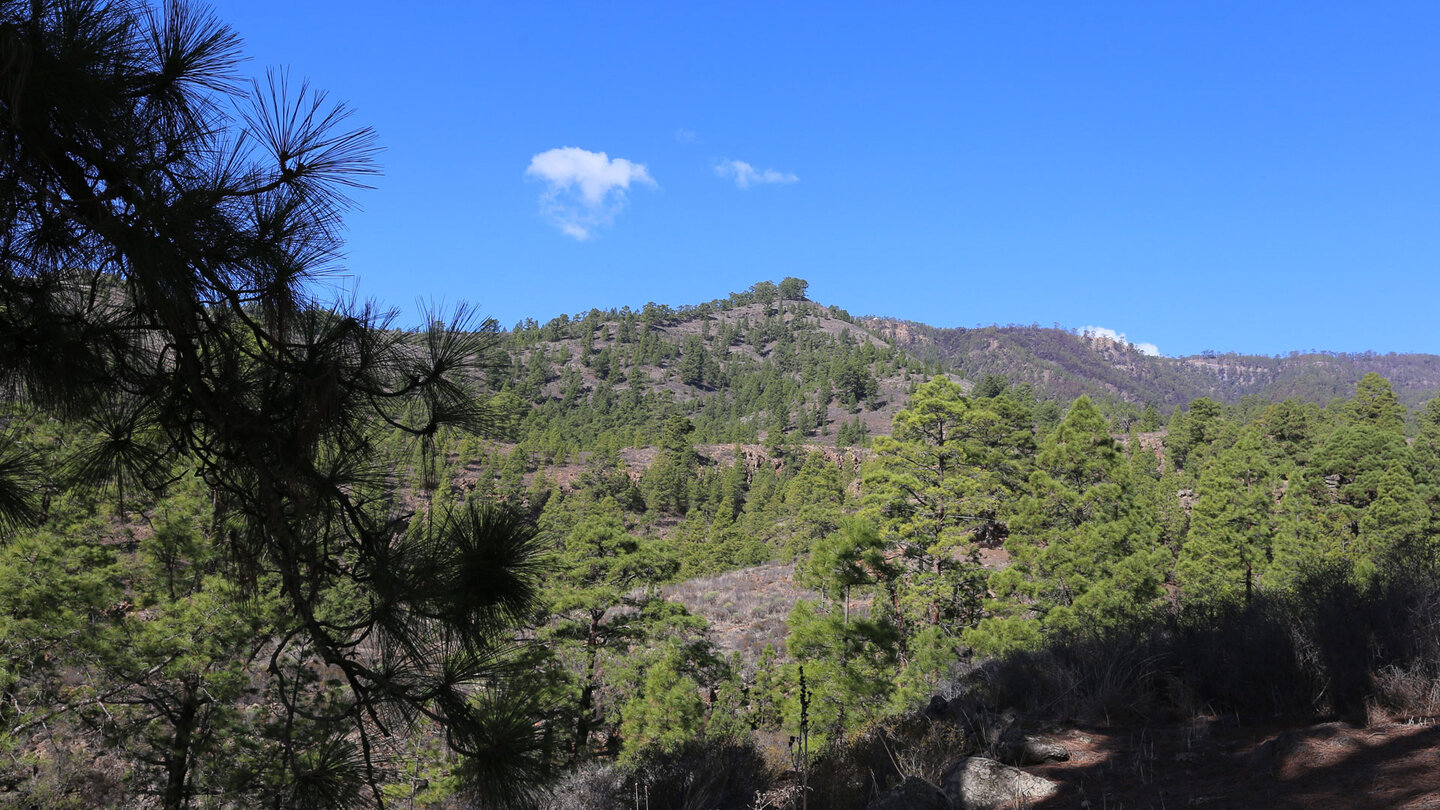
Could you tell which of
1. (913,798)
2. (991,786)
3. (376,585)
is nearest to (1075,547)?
(991,786)

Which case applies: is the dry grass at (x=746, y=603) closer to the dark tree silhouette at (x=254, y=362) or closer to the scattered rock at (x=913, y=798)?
the scattered rock at (x=913, y=798)

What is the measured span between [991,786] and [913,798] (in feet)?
2.26

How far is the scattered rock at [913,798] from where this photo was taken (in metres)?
4.52

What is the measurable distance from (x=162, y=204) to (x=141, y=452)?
1207 millimetres

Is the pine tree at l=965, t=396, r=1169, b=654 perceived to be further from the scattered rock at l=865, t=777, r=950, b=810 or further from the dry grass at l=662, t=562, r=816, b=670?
the scattered rock at l=865, t=777, r=950, b=810

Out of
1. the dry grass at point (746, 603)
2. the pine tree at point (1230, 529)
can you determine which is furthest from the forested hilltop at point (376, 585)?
the dry grass at point (746, 603)

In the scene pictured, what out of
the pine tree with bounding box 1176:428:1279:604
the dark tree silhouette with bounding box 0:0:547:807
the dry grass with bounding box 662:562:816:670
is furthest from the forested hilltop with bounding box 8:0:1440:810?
the dry grass with bounding box 662:562:816:670

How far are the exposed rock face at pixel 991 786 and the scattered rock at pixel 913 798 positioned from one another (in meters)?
0.17

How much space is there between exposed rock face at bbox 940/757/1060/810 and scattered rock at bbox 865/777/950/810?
0.17 metres

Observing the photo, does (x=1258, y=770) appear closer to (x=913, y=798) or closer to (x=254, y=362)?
(x=913, y=798)

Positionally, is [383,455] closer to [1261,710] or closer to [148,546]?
[1261,710]

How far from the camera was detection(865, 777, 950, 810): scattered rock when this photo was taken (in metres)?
4.52

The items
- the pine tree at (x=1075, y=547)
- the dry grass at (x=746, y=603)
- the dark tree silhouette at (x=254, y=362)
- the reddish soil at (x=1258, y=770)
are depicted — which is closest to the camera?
the dark tree silhouette at (x=254, y=362)

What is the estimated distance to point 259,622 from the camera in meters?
13.2
